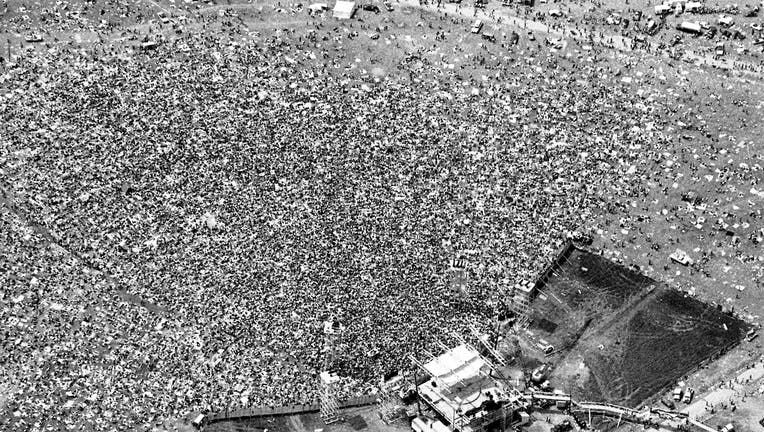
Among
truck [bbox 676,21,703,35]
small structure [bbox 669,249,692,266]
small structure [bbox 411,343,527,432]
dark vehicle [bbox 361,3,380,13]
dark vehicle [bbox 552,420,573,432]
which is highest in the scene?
truck [bbox 676,21,703,35]

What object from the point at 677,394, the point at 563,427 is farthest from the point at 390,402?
the point at 677,394

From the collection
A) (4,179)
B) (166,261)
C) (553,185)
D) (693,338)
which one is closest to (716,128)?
(553,185)

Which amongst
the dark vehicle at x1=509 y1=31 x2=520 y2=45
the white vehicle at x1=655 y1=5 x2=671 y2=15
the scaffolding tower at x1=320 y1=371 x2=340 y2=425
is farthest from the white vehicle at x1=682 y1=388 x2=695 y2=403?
the white vehicle at x1=655 y1=5 x2=671 y2=15

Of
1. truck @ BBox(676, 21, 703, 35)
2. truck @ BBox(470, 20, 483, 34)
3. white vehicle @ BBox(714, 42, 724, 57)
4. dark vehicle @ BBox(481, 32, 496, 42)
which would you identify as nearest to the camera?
white vehicle @ BBox(714, 42, 724, 57)

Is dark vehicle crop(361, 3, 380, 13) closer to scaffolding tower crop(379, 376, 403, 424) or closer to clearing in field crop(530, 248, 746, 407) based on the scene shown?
clearing in field crop(530, 248, 746, 407)

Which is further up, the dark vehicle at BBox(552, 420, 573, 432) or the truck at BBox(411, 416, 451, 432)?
the dark vehicle at BBox(552, 420, 573, 432)

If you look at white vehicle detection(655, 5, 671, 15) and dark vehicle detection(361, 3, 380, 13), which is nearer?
white vehicle detection(655, 5, 671, 15)

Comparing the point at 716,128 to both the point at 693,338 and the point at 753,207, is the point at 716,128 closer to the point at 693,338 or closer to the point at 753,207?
the point at 753,207

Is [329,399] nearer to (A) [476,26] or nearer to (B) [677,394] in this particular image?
(B) [677,394]

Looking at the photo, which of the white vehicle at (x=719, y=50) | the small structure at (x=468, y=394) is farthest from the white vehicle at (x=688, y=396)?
the white vehicle at (x=719, y=50)
